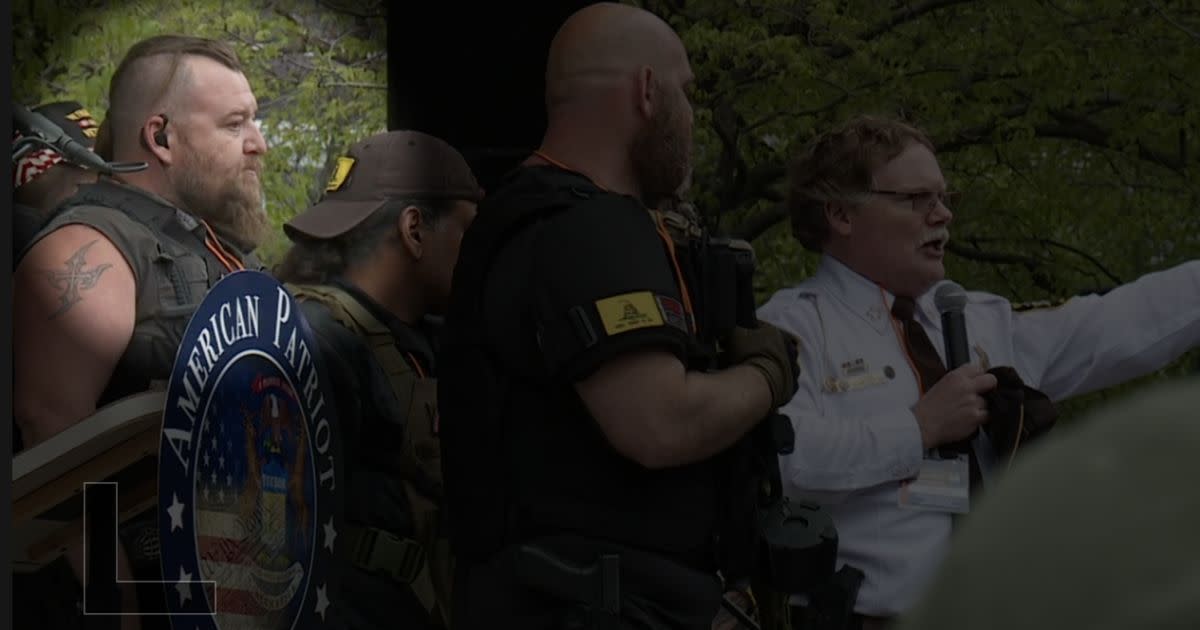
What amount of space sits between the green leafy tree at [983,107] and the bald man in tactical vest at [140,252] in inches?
182

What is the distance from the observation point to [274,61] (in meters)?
3.43

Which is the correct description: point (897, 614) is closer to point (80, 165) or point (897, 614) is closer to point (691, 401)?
point (691, 401)

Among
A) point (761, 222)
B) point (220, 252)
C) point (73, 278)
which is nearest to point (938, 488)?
point (220, 252)

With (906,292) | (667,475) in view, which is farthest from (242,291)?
(906,292)

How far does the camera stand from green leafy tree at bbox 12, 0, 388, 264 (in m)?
3.02

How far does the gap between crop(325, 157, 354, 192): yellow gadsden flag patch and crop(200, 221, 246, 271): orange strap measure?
43 centimetres

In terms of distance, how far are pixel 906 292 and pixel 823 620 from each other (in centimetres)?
77

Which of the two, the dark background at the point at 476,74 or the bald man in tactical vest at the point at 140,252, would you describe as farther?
the dark background at the point at 476,74

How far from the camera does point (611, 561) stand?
2592 mm

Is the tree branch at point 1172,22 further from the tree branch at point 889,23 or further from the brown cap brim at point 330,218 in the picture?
the brown cap brim at point 330,218

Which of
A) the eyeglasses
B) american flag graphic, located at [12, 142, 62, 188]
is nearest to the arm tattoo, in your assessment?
american flag graphic, located at [12, 142, 62, 188]

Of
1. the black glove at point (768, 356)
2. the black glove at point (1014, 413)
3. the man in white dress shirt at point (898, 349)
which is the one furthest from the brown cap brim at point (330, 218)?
the black glove at point (1014, 413)

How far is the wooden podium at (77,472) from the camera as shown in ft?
8.96

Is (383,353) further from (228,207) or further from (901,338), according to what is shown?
(901,338)
